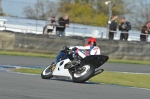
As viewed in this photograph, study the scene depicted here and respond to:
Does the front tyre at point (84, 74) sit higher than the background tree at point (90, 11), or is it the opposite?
the background tree at point (90, 11)

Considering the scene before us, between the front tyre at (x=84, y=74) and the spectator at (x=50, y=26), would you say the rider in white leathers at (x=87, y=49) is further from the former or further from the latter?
the spectator at (x=50, y=26)

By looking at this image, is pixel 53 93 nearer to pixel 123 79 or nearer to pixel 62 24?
pixel 123 79

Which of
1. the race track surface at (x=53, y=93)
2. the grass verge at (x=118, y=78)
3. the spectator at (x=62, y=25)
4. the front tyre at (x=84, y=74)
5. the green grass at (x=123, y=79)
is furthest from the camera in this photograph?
the spectator at (x=62, y=25)

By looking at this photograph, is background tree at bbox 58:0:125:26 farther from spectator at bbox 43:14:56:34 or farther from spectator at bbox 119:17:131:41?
spectator at bbox 119:17:131:41

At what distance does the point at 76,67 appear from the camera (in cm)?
1248

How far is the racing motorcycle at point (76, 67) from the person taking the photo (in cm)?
1224

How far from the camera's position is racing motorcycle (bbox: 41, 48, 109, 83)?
12.2 meters

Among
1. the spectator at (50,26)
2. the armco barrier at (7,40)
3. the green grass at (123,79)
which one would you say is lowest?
the green grass at (123,79)

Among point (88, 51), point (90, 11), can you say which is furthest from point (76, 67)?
point (90, 11)

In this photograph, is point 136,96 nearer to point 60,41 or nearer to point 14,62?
point 14,62

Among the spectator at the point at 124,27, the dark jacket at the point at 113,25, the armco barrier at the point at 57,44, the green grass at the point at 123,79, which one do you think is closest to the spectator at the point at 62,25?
the armco barrier at the point at 57,44

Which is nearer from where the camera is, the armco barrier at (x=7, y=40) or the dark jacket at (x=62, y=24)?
the armco barrier at (x=7, y=40)

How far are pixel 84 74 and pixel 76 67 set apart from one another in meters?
0.35

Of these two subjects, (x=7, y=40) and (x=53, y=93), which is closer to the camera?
(x=53, y=93)
